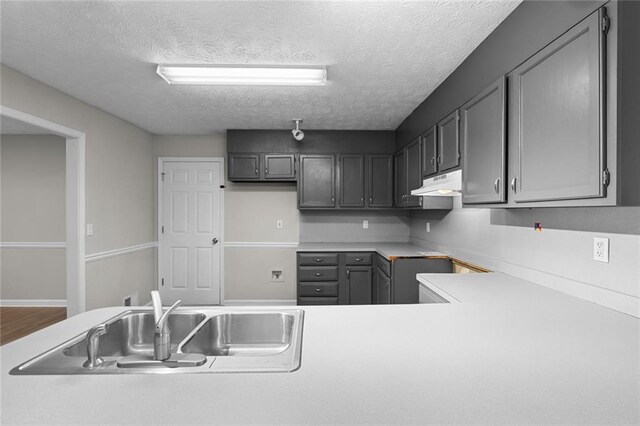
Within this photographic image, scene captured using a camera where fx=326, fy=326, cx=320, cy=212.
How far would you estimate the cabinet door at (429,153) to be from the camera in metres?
2.86

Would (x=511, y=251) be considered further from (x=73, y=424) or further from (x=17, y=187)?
(x=17, y=187)

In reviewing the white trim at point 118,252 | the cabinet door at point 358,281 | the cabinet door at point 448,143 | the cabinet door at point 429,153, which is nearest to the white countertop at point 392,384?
the cabinet door at point 448,143

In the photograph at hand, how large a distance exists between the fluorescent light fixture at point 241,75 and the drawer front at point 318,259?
219cm

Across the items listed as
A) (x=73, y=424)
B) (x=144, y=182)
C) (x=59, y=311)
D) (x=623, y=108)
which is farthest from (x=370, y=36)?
(x=59, y=311)

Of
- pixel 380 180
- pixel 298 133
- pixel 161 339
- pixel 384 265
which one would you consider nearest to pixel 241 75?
pixel 298 133

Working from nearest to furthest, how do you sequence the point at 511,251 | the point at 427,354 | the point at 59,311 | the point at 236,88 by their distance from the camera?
the point at 427,354 < the point at 511,251 < the point at 236,88 < the point at 59,311

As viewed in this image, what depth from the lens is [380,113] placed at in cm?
371

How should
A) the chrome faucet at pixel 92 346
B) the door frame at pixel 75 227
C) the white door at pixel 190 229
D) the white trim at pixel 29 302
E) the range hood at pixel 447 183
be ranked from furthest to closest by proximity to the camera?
the white door at pixel 190 229, the white trim at pixel 29 302, the door frame at pixel 75 227, the range hood at pixel 447 183, the chrome faucet at pixel 92 346

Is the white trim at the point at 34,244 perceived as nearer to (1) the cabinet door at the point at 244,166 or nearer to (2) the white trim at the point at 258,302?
(2) the white trim at the point at 258,302

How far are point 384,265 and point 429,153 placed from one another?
1.32 m

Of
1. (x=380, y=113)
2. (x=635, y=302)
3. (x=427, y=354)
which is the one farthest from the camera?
(x=380, y=113)

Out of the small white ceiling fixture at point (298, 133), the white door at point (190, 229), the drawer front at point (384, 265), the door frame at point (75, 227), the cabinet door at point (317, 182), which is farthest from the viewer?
the white door at point (190, 229)

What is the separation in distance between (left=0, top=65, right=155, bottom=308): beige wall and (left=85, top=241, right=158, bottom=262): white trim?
5 cm

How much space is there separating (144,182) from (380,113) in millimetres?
3388
